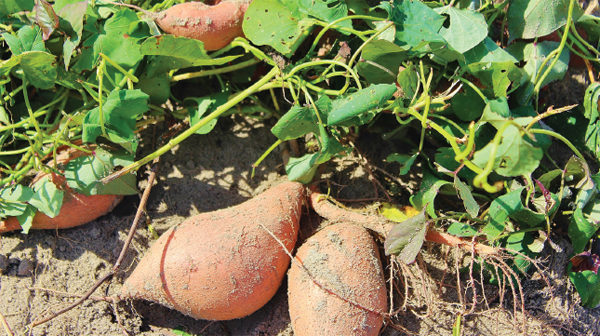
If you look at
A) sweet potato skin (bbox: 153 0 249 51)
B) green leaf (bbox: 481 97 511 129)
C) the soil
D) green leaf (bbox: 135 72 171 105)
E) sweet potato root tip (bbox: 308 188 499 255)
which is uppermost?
→ sweet potato skin (bbox: 153 0 249 51)

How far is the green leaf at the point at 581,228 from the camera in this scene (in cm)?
107

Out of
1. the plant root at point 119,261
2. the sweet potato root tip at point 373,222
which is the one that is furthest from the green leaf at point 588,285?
A: the plant root at point 119,261

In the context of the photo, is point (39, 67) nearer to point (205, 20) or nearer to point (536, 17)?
point (205, 20)

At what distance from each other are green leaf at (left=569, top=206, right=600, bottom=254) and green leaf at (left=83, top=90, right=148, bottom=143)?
1.15 meters

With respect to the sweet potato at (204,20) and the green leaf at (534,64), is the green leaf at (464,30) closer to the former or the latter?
the green leaf at (534,64)

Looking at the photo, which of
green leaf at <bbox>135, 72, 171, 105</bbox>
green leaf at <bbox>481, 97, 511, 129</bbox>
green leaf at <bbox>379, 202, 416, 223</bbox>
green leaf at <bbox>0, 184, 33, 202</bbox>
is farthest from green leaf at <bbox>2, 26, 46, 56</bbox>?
green leaf at <bbox>481, 97, 511, 129</bbox>

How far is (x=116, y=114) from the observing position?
3.59ft

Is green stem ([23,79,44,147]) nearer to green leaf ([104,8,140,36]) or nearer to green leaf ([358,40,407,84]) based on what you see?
green leaf ([104,8,140,36])

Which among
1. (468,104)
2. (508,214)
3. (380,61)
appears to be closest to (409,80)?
(380,61)

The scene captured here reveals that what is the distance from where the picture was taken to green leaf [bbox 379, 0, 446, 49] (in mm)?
1062

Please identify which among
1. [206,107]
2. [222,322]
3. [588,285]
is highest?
[206,107]

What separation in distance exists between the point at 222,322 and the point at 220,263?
10.4 inches

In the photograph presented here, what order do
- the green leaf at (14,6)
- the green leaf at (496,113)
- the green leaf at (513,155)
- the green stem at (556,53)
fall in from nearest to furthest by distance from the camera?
1. the green leaf at (513,155)
2. the green leaf at (496,113)
3. the green stem at (556,53)
4. the green leaf at (14,6)

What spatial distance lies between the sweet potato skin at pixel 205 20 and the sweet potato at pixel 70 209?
47 centimetres
